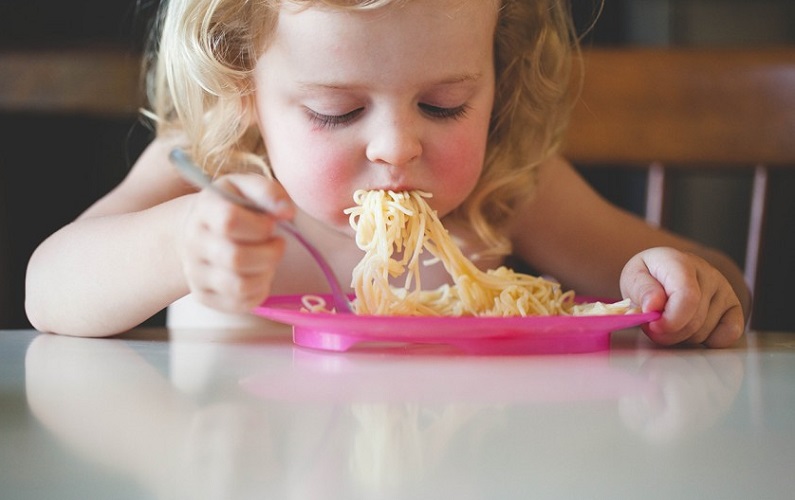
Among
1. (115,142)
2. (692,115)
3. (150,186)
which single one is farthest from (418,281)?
(115,142)

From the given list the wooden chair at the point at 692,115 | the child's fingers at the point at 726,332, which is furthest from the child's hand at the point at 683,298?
the wooden chair at the point at 692,115

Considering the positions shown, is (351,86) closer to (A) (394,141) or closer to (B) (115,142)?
(A) (394,141)

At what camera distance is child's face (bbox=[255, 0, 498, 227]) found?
3.60 feet

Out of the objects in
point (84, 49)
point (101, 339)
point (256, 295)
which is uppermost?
point (84, 49)

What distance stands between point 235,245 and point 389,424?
24 cm

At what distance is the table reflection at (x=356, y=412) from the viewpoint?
0.55m

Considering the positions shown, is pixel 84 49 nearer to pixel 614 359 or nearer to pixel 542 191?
pixel 542 191

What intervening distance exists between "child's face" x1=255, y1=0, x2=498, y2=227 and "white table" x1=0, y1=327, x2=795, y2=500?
247 mm

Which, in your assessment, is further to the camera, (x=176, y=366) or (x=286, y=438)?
(x=176, y=366)

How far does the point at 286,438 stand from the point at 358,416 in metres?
0.08

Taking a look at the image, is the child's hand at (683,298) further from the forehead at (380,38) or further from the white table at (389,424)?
the forehead at (380,38)

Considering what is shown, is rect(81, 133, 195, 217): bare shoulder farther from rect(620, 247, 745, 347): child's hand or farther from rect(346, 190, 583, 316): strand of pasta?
rect(620, 247, 745, 347): child's hand

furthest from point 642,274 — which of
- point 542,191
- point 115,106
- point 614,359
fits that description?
point 115,106

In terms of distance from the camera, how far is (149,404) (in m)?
0.73
